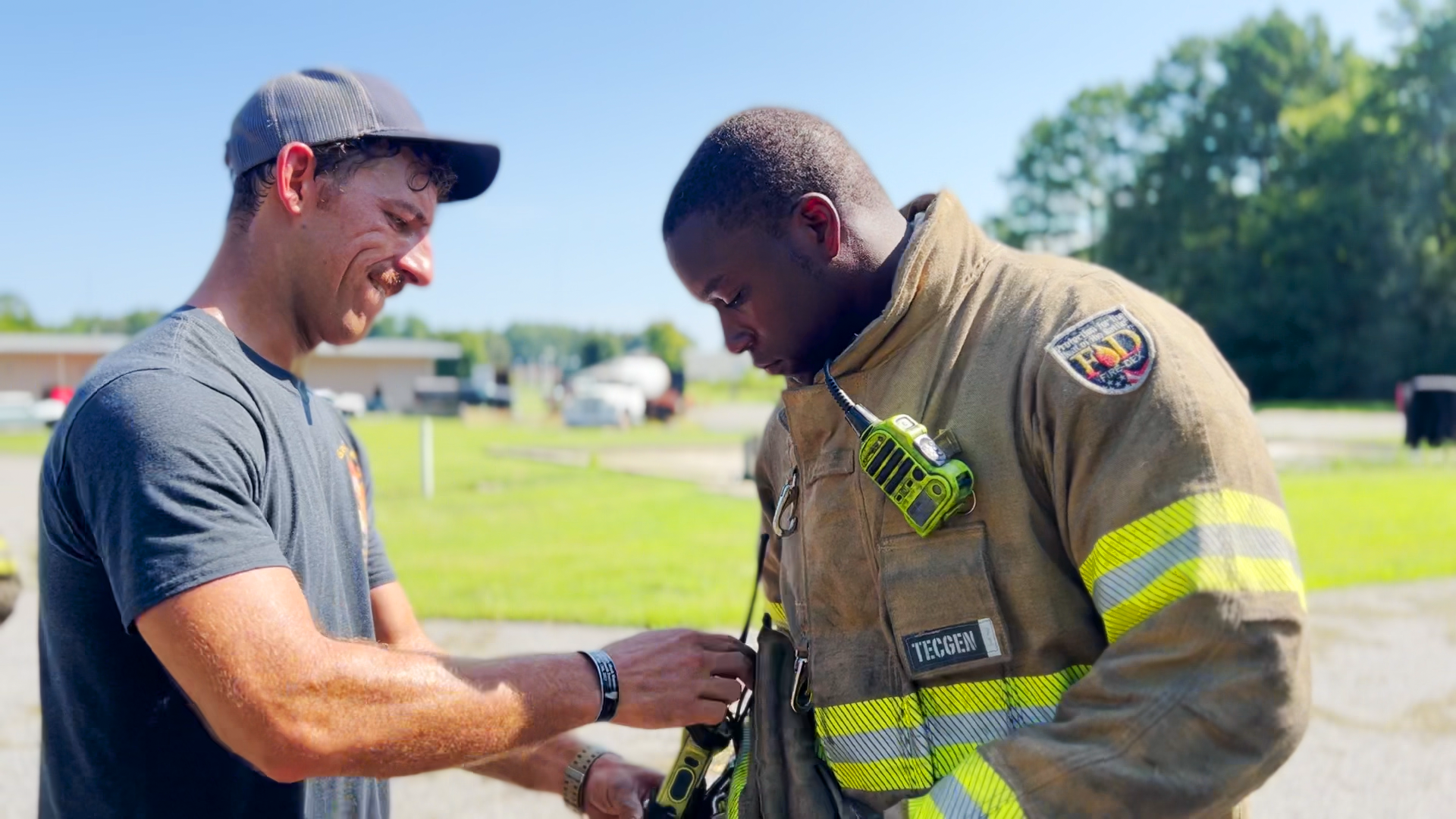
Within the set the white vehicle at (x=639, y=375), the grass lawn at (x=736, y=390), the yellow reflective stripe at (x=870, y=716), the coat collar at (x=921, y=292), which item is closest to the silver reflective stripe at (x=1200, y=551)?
the yellow reflective stripe at (x=870, y=716)

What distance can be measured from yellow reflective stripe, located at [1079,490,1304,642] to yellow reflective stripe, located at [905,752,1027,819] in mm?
306

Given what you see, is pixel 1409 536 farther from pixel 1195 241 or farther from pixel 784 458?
pixel 1195 241

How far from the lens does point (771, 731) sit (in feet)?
6.91

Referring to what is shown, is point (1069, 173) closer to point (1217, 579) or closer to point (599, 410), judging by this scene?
point (599, 410)

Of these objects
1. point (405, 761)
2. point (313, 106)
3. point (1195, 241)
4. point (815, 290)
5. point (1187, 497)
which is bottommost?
point (1195, 241)

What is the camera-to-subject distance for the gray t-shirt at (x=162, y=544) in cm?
185

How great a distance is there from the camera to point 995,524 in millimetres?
1720

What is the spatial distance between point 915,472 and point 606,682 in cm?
86

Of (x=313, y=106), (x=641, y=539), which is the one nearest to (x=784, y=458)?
(x=313, y=106)

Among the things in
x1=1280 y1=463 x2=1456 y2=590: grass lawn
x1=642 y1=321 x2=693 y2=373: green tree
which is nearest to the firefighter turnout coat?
x1=1280 y1=463 x2=1456 y2=590: grass lawn

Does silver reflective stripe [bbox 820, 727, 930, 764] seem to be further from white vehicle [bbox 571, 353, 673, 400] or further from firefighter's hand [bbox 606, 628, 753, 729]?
white vehicle [bbox 571, 353, 673, 400]

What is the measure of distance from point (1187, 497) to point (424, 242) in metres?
1.94

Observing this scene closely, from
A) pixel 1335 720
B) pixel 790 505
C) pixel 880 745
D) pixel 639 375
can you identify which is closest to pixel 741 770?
pixel 880 745

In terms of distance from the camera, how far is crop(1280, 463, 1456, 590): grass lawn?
858cm
